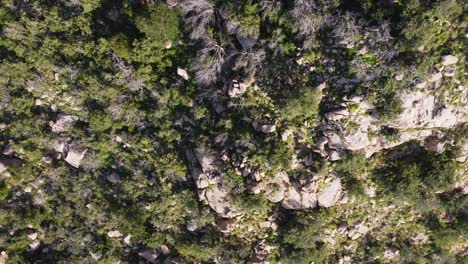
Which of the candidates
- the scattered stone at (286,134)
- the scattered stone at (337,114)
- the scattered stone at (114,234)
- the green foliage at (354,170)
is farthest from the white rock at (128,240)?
the scattered stone at (337,114)

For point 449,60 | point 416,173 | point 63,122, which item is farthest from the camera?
point 63,122

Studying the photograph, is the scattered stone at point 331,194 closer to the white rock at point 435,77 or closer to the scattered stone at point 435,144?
the scattered stone at point 435,144

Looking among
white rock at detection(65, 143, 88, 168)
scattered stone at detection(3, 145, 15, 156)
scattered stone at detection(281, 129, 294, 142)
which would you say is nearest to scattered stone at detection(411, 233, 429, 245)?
scattered stone at detection(281, 129, 294, 142)

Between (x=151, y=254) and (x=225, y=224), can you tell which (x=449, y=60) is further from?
(x=151, y=254)

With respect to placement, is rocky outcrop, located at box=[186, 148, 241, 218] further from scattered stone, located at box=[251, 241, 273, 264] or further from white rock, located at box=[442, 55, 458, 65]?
white rock, located at box=[442, 55, 458, 65]

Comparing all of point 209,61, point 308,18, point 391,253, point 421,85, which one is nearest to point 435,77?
point 421,85

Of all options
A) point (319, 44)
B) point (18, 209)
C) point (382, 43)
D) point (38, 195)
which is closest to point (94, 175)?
point (38, 195)
